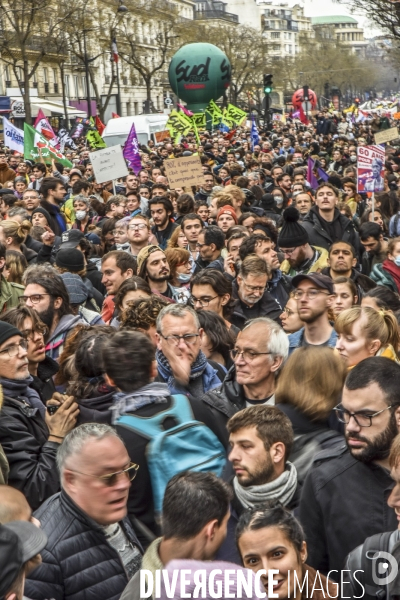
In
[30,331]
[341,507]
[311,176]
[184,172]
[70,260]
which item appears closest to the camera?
[341,507]

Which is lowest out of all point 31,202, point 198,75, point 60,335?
point 198,75

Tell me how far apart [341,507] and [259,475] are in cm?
32

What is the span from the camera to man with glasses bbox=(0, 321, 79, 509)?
400 centimetres

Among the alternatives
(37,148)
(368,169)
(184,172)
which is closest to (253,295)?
(368,169)

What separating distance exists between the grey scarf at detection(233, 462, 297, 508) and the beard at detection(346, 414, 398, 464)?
0.26m

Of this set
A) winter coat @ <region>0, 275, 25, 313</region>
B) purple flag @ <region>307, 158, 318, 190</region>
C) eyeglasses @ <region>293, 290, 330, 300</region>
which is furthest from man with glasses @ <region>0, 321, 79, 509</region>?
purple flag @ <region>307, 158, 318, 190</region>

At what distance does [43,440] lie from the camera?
14.3ft

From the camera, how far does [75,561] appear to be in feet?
10.8

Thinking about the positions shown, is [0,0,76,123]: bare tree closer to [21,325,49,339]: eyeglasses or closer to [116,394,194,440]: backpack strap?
[21,325,49,339]: eyeglasses

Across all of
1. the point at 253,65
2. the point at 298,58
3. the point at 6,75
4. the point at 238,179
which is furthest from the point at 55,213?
the point at 298,58

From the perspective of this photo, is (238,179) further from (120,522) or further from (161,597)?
(161,597)

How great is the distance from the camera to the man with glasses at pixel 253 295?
22.7 ft

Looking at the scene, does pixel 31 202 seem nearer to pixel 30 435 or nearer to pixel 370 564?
pixel 30 435

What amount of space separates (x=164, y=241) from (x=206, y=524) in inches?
303
